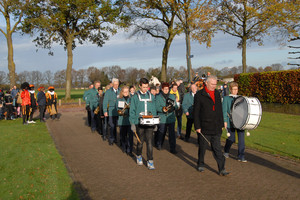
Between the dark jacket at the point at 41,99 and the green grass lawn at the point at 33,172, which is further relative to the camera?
the dark jacket at the point at 41,99

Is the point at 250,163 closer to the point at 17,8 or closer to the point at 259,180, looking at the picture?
the point at 259,180

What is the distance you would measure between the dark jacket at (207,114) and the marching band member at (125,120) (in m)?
Result: 2.40

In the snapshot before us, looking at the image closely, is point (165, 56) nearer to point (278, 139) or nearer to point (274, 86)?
point (274, 86)

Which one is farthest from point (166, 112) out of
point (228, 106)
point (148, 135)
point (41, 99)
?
point (41, 99)

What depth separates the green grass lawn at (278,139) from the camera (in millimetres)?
7643

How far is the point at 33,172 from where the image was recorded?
6223 mm

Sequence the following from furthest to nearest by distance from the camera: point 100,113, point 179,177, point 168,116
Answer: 1. point 100,113
2. point 168,116
3. point 179,177

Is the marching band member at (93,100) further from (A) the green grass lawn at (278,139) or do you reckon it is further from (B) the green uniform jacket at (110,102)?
(A) the green grass lawn at (278,139)

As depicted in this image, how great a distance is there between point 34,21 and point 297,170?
26.3 m

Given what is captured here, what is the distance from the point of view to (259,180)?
547cm

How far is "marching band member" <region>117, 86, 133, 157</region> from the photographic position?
25.5 feet

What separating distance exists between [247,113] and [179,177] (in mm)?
2019

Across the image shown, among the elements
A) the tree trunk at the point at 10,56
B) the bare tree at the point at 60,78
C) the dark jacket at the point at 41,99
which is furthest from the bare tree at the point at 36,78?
the dark jacket at the point at 41,99

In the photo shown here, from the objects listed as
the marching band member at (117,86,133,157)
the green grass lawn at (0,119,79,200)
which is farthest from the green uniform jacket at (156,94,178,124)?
the green grass lawn at (0,119,79,200)
